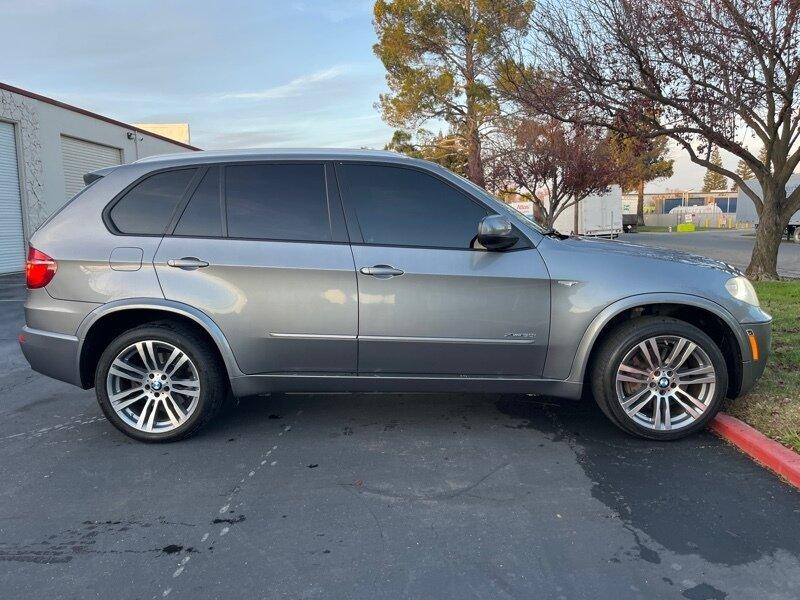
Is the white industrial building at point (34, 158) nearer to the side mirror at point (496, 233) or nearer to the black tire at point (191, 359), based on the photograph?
the black tire at point (191, 359)

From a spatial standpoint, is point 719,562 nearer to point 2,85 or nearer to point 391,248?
point 391,248

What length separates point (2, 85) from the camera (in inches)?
622

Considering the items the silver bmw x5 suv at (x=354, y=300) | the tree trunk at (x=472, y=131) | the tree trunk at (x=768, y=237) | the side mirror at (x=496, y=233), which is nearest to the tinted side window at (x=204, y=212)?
the silver bmw x5 suv at (x=354, y=300)

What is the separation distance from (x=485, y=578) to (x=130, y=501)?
1.99 meters

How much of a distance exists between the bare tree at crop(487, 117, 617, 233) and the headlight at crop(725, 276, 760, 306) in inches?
706

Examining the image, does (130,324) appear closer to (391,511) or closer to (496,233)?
(391,511)

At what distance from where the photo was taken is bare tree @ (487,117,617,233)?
22.5 m

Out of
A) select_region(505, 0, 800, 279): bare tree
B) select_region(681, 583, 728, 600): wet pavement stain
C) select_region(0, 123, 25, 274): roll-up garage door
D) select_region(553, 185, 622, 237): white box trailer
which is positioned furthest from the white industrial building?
select_region(553, 185, 622, 237): white box trailer

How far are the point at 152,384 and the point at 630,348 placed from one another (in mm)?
3169

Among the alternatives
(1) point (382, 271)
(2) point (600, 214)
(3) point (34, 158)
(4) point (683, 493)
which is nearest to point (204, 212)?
(1) point (382, 271)

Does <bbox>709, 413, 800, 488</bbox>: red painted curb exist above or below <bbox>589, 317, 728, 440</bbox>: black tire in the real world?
below

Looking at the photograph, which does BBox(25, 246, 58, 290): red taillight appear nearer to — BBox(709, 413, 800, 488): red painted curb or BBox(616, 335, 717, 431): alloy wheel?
BBox(616, 335, 717, 431): alloy wheel

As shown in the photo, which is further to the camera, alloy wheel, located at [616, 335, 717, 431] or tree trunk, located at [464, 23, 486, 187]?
tree trunk, located at [464, 23, 486, 187]

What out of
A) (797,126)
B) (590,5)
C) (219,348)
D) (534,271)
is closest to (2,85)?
(590,5)
